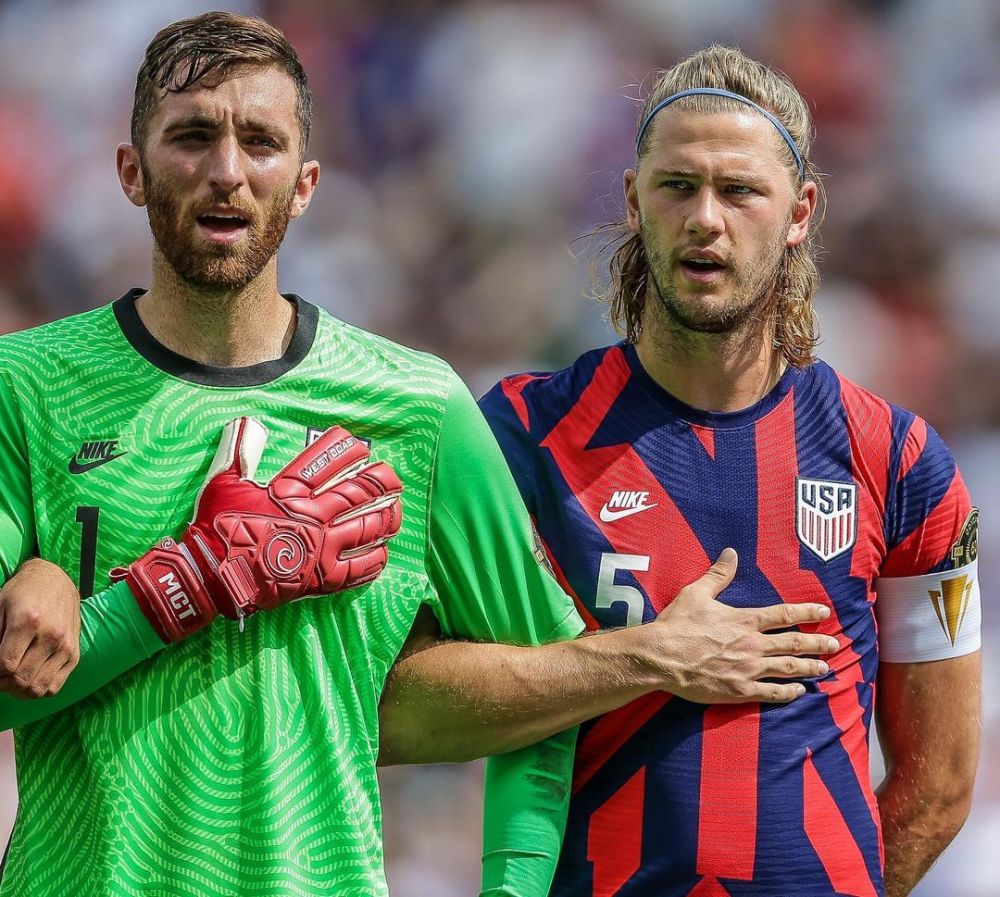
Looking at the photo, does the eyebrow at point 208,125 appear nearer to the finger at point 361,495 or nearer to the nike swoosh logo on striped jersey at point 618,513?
the finger at point 361,495

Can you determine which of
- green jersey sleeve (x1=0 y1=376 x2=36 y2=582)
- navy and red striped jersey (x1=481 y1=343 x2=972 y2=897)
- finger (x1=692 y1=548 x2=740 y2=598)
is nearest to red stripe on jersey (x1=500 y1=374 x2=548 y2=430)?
navy and red striped jersey (x1=481 y1=343 x2=972 y2=897)

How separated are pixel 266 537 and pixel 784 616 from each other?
109 centimetres

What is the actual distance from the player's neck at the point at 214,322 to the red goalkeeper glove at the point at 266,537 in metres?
0.16

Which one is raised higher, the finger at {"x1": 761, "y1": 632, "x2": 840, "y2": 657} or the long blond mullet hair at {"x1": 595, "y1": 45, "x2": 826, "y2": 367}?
the long blond mullet hair at {"x1": 595, "y1": 45, "x2": 826, "y2": 367}

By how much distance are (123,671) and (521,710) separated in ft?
2.49

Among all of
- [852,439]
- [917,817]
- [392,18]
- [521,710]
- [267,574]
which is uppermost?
[392,18]

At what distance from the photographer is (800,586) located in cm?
304

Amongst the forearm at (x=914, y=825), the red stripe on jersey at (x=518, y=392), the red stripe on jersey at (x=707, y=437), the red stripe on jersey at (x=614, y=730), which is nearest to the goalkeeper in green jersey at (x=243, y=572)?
the red stripe on jersey at (x=614, y=730)

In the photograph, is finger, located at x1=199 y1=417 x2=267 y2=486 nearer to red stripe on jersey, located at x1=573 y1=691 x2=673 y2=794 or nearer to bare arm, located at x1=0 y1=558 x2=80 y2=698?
bare arm, located at x1=0 y1=558 x2=80 y2=698

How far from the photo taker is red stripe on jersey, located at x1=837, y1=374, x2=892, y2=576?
10.1ft

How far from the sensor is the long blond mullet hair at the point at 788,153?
10.6 feet

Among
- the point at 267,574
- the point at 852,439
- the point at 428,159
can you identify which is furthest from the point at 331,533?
the point at 428,159

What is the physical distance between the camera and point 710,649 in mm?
2924

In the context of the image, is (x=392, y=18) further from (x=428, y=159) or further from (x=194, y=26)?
(x=194, y=26)
